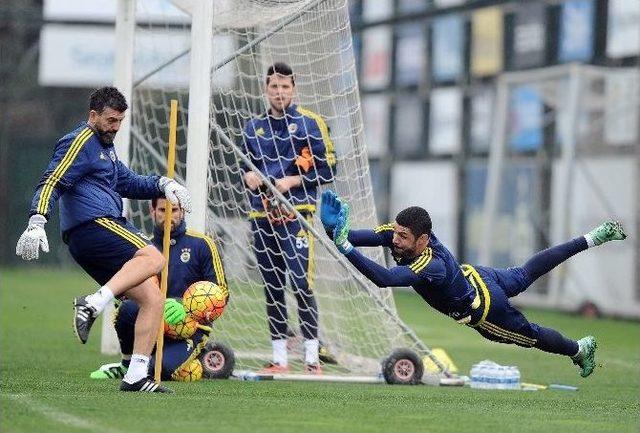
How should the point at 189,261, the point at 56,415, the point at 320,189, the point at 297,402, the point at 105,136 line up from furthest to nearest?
the point at 320,189 → the point at 189,261 → the point at 105,136 → the point at 297,402 → the point at 56,415

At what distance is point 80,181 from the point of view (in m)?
8.98

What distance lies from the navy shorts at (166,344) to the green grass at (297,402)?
0.73 ft

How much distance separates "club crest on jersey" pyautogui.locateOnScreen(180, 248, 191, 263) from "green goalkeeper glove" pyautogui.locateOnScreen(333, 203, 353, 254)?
174 cm

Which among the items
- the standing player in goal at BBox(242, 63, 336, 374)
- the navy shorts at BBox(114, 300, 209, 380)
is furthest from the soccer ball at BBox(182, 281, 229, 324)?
the standing player in goal at BBox(242, 63, 336, 374)

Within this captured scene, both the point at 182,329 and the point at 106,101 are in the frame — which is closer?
the point at 106,101

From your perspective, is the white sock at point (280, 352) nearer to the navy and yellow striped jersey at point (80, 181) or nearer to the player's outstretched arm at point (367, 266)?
the player's outstretched arm at point (367, 266)

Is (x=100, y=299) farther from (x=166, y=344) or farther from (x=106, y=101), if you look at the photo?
(x=166, y=344)

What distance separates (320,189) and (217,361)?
1921 millimetres

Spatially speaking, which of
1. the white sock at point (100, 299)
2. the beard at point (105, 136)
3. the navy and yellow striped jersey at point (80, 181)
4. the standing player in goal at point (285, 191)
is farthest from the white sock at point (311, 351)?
the white sock at point (100, 299)

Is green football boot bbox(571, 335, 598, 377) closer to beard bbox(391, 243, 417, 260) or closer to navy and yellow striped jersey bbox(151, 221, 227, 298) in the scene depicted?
beard bbox(391, 243, 417, 260)

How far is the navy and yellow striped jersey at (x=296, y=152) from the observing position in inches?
455

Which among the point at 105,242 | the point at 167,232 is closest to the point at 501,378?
the point at 167,232

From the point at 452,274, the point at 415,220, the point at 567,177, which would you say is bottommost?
the point at 452,274

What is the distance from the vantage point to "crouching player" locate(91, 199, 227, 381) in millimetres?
10172
